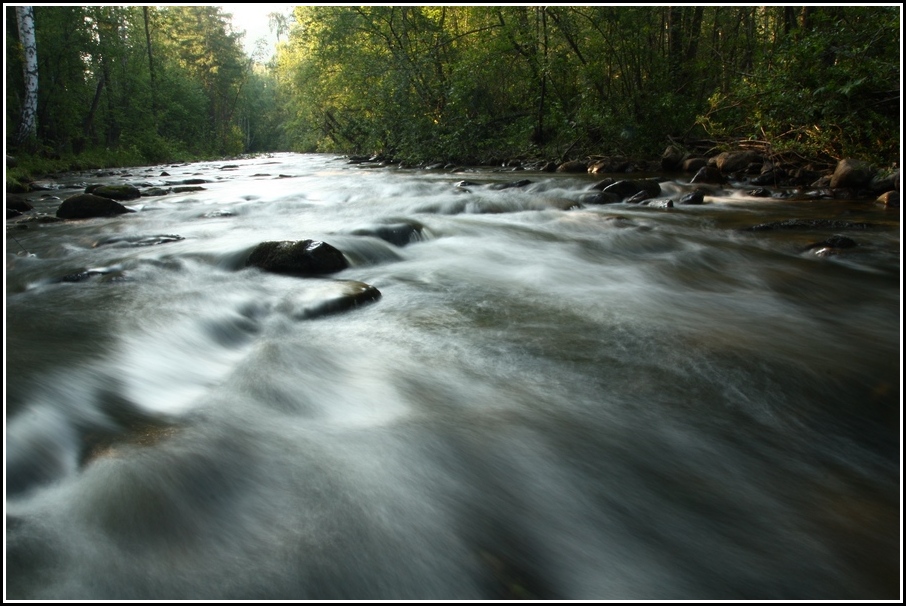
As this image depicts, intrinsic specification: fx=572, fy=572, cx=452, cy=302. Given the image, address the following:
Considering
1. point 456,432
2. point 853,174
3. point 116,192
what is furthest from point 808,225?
point 116,192

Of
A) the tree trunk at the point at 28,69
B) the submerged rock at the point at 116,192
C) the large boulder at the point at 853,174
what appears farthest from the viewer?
the tree trunk at the point at 28,69

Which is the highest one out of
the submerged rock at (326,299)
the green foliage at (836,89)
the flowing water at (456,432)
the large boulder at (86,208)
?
the green foliage at (836,89)

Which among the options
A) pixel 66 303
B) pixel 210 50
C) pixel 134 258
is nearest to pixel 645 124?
pixel 134 258

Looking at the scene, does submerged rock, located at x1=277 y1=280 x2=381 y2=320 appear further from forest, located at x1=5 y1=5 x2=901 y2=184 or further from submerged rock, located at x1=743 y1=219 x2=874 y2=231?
forest, located at x1=5 y1=5 x2=901 y2=184

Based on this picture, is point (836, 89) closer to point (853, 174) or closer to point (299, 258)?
point (853, 174)

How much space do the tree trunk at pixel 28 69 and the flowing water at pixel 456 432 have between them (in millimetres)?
13292

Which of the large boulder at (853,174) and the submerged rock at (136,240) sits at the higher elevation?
the large boulder at (853,174)

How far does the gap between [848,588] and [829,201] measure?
7877 mm

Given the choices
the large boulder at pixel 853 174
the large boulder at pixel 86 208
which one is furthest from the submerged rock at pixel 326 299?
the large boulder at pixel 853 174

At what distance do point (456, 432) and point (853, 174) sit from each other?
27.8ft

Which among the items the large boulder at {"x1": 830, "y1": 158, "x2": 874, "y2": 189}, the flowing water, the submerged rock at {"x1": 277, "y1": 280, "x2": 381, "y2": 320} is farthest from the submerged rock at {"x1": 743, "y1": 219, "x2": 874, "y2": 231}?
the submerged rock at {"x1": 277, "y1": 280, "x2": 381, "y2": 320}

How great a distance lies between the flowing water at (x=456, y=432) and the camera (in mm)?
1743

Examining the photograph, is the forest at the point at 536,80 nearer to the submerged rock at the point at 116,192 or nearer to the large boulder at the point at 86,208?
the submerged rock at the point at 116,192

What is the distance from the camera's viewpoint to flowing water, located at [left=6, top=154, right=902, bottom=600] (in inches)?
68.6
